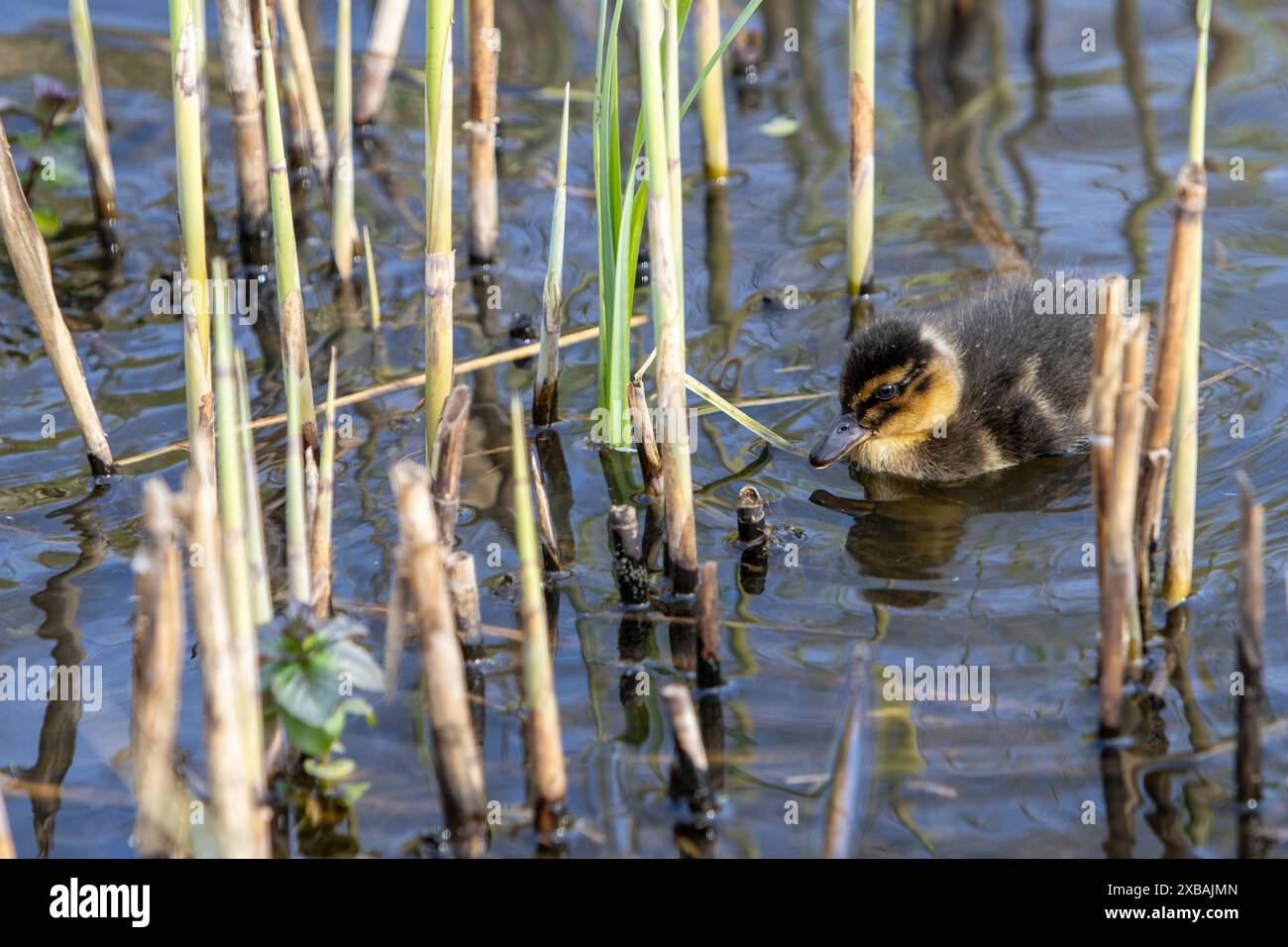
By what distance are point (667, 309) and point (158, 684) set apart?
3.89ft

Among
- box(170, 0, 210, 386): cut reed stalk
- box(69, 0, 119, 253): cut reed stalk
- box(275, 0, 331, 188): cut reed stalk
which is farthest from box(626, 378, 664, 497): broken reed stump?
box(69, 0, 119, 253): cut reed stalk

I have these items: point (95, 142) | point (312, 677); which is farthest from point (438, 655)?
point (95, 142)

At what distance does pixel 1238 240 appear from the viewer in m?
4.47

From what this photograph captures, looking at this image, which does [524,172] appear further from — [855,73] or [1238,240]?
[1238,240]

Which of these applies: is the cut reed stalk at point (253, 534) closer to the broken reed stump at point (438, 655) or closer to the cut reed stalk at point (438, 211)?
the broken reed stump at point (438, 655)

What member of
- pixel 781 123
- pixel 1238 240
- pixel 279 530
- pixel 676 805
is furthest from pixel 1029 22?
pixel 676 805

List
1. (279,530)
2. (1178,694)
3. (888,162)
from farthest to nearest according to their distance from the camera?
(888,162), (279,530), (1178,694)

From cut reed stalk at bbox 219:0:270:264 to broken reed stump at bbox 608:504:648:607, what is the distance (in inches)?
57.4

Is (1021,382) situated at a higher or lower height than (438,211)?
lower

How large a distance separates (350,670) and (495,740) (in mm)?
412

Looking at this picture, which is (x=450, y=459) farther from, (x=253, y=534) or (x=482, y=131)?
(x=482, y=131)

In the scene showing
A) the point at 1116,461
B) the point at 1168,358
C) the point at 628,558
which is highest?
the point at 1168,358

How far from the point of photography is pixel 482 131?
417cm

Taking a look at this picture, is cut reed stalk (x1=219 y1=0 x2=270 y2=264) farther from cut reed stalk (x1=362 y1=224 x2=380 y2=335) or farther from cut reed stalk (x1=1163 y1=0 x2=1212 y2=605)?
cut reed stalk (x1=1163 y1=0 x2=1212 y2=605)
